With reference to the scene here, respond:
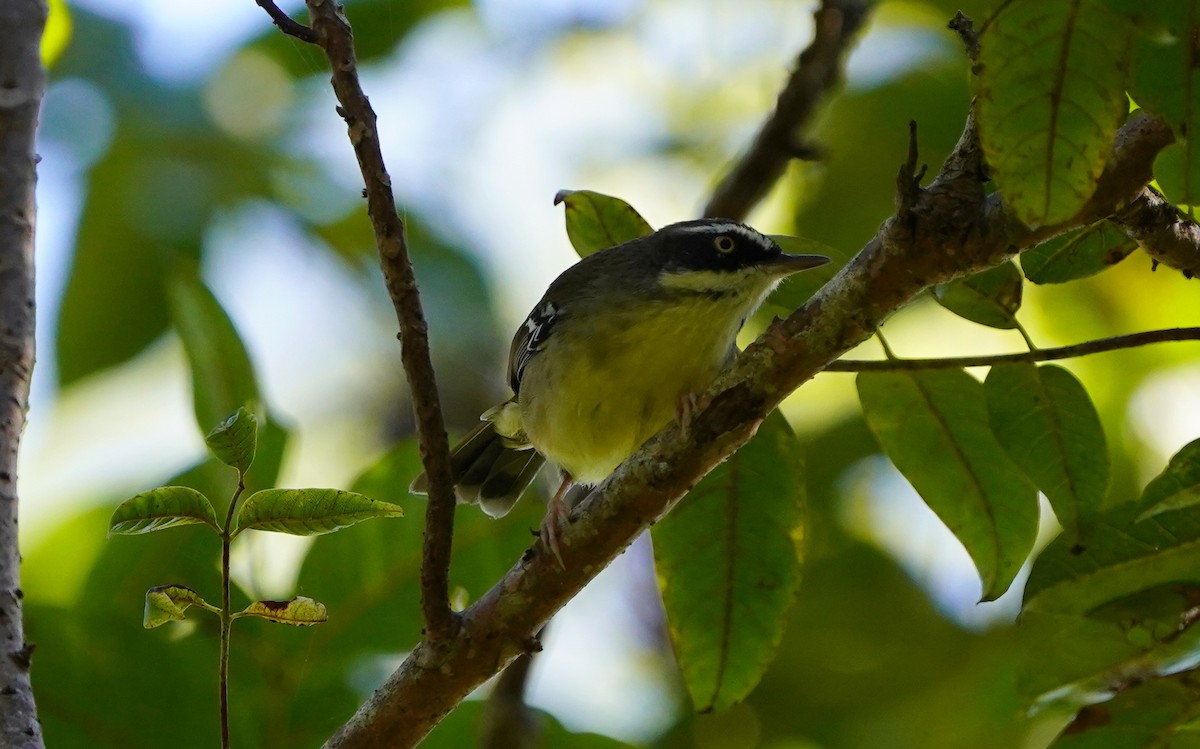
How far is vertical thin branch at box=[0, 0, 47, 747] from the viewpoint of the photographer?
2.84 metres

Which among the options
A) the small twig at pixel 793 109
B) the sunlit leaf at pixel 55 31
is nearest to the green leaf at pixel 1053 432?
→ the small twig at pixel 793 109

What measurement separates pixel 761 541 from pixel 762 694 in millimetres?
2161

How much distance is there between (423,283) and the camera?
18.6 ft

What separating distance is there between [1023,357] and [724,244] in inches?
58.0

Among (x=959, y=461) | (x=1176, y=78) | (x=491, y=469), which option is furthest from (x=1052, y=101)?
(x=491, y=469)

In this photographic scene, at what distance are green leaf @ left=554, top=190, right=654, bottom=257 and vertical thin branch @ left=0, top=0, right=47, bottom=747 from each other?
1.42 meters

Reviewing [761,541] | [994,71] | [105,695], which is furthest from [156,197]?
[994,71]

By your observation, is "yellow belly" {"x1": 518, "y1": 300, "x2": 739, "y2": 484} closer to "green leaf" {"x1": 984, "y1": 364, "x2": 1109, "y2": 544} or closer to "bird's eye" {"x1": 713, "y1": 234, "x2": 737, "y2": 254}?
"bird's eye" {"x1": 713, "y1": 234, "x2": 737, "y2": 254}

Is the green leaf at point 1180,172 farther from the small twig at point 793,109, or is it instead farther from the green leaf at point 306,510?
the small twig at point 793,109

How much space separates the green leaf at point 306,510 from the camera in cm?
240

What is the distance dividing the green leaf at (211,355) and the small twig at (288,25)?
1459mm

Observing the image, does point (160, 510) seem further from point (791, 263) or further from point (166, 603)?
point (791, 263)

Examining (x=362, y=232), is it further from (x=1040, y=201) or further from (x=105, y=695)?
(x=1040, y=201)

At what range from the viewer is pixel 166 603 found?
2.47m
